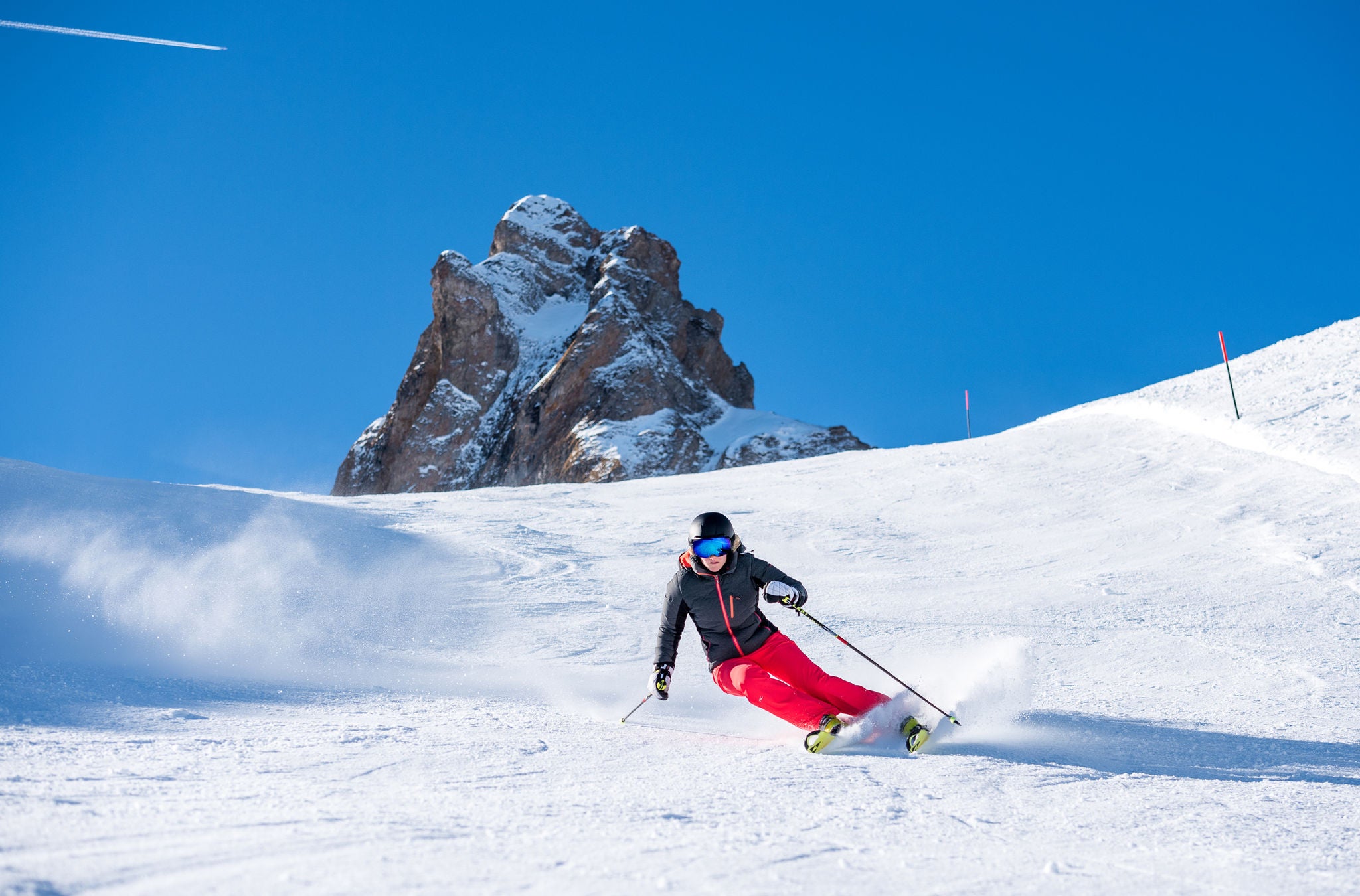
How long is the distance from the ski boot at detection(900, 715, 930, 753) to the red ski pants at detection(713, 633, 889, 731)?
209 millimetres

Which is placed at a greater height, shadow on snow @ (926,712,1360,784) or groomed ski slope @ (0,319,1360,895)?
groomed ski slope @ (0,319,1360,895)

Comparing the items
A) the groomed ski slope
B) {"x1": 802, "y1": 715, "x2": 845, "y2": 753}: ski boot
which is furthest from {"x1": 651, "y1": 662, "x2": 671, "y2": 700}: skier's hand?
{"x1": 802, "y1": 715, "x2": 845, "y2": 753}: ski boot

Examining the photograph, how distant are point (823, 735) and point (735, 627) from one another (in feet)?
3.18

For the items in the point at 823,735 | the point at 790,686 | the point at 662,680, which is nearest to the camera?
the point at 823,735

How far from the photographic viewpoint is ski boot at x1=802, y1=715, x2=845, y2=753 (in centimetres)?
387

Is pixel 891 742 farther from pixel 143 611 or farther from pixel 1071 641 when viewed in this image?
pixel 143 611

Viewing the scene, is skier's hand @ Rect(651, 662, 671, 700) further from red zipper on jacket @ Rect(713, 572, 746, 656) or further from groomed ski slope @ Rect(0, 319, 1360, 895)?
red zipper on jacket @ Rect(713, 572, 746, 656)

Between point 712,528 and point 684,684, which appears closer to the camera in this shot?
point 712,528

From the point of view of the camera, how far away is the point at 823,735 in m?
3.88

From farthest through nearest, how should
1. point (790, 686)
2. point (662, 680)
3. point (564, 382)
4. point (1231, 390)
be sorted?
point (564, 382) → point (1231, 390) → point (662, 680) → point (790, 686)

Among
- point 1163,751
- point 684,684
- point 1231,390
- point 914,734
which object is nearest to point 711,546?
point 914,734

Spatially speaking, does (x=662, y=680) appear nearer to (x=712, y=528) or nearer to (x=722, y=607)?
(x=722, y=607)

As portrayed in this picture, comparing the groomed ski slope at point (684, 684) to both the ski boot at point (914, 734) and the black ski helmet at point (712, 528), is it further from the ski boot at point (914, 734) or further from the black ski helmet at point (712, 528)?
the black ski helmet at point (712, 528)

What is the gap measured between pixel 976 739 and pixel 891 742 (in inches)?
18.1
